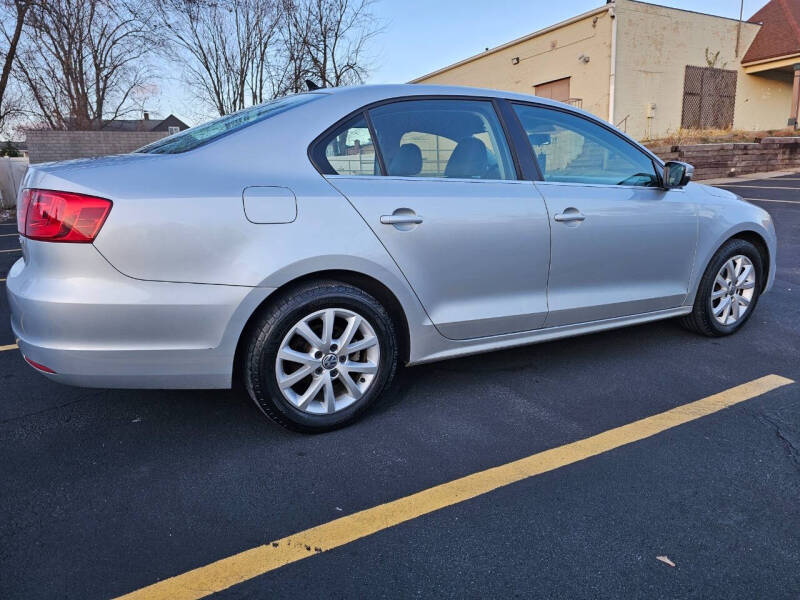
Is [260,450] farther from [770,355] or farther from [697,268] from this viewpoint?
[770,355]

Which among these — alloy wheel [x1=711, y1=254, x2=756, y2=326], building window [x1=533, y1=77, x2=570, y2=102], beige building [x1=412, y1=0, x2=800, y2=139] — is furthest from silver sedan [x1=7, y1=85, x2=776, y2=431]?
building window [x1=533, y1=77, x2=570, y2=102]

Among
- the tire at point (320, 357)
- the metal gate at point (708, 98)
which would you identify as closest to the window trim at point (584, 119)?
the tire at point (320, 357)

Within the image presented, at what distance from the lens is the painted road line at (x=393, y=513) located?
1.80 m

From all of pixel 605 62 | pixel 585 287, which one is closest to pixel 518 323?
pixel 585 287

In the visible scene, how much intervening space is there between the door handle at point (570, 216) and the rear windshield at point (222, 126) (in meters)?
1.40

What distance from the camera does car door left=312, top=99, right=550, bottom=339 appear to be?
9.01 ft

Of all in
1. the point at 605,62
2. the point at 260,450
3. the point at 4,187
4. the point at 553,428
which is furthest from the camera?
the point at 605,62

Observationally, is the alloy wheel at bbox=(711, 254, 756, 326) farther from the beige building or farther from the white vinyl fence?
the white vinyl fence

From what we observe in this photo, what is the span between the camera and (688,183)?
382cm

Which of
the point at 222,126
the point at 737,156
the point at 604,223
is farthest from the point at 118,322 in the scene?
the point at 737,156

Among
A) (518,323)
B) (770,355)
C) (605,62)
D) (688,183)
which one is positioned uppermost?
(605,62)

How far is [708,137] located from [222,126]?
1801 centimetres

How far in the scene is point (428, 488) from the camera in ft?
7.56

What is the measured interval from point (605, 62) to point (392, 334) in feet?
59.1
